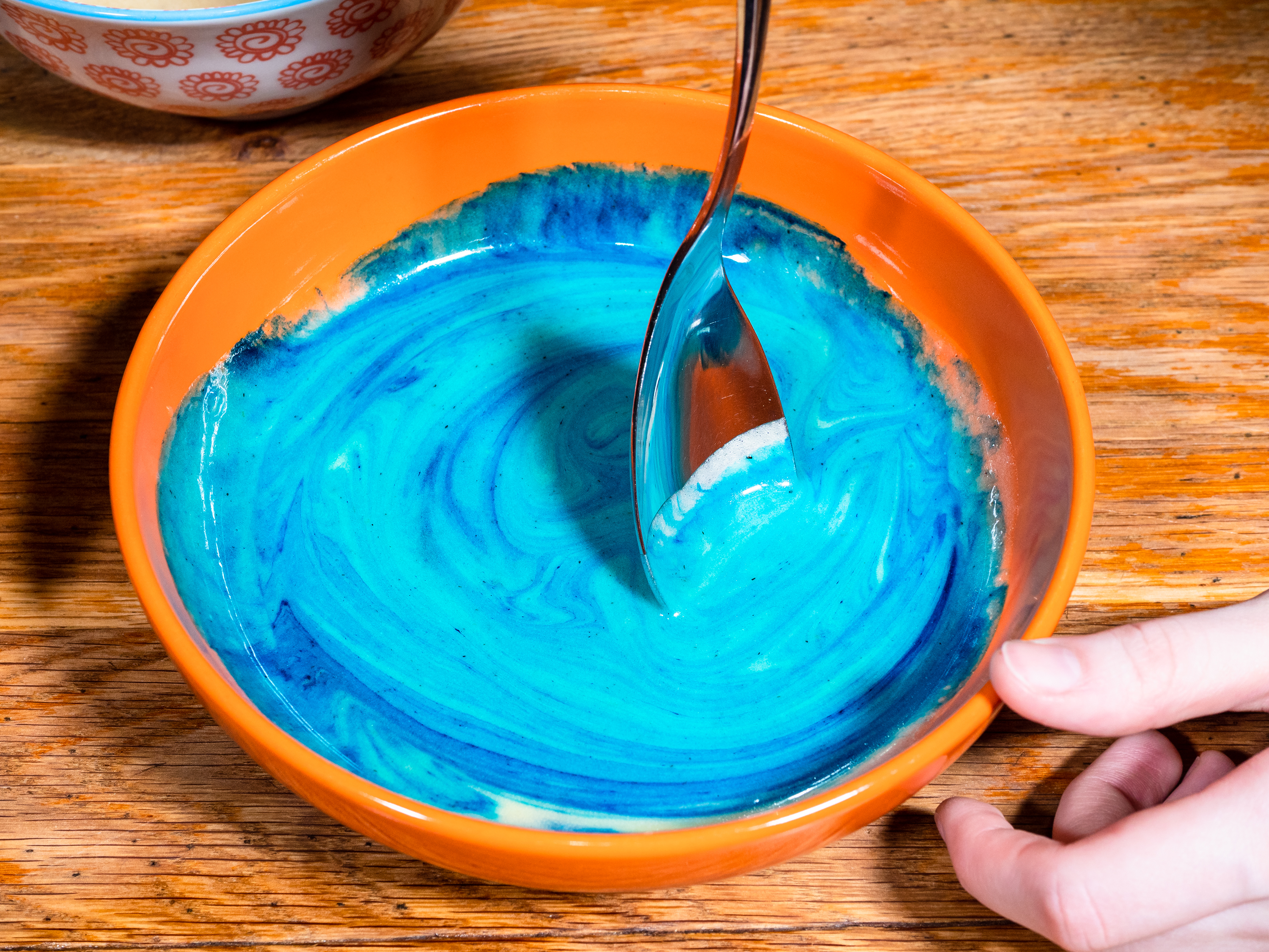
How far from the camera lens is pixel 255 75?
0.72 meters

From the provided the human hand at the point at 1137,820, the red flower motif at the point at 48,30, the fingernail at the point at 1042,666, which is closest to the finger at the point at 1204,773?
the human hand at the point at 1137,820

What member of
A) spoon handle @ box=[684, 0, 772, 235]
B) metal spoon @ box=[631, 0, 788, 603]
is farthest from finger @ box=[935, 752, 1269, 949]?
spoon handle @ box=[684, 0, 772, 235]

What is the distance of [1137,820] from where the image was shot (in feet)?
1.63

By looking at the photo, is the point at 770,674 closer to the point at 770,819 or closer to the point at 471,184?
the point at 770,819

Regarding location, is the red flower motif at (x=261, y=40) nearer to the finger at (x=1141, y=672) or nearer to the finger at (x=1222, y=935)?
the finger at (x=1141, y=672)

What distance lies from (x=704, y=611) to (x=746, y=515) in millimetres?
75

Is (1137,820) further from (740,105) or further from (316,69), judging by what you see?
(316,69)

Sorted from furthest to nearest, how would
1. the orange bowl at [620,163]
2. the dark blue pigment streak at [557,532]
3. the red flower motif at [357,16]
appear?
the red flower motif at [357,16] → the dark blue pigment streak at [557,532] → the orange bowl at [620,163]

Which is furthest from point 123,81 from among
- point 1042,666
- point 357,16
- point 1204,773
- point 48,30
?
point 1204,773

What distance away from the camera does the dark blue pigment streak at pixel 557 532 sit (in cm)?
58

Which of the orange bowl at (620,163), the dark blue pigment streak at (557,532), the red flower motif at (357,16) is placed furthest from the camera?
the red flower motif at (357,16)

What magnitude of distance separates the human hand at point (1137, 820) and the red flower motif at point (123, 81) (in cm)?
64

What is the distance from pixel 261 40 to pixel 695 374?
350 millimetres

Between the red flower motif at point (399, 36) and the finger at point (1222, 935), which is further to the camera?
the red flower motif at point (399, 36)
